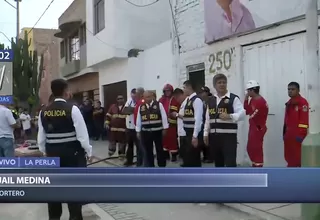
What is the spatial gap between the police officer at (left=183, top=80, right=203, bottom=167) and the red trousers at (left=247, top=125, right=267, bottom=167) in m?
0.84

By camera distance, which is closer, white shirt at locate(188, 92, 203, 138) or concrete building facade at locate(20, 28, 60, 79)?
white shirt at locate(188, 92, 203, 138)

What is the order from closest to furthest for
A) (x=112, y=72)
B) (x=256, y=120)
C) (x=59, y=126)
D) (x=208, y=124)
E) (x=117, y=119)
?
(x=59, y=126), (x=208, y=124), (x=256, y=120), (x=117, y=119), (x=112, y=72)

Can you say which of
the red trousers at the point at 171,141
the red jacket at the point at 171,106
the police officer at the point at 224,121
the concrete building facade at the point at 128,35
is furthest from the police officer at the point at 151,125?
the concrete building facade at the point at 128,35

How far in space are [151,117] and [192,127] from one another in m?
0.99

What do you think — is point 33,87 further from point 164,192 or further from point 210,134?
point 164,192

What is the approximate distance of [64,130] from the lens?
4574 mm

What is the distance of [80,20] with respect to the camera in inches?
824

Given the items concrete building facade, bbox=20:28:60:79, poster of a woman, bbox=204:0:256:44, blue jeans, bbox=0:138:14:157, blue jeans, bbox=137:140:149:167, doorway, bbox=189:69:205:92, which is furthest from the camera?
concrete building facade, bbox=20:28:60:79

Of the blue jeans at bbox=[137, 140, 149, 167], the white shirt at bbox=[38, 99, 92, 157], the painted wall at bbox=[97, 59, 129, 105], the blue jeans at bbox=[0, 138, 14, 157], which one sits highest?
the painted wall at bbox=[97, 59, 129, 105]

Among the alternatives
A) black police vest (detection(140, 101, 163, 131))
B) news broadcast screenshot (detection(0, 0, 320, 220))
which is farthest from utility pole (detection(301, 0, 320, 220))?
black police vest (detection(140, 101, 163, 131))

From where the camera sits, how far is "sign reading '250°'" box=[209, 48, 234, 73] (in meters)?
8.74

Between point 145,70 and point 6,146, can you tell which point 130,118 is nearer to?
point 6,146

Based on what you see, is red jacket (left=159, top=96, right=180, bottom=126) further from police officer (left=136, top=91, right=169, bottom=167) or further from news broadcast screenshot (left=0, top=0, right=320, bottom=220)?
police officer (left=136, top=91, right=169, bottom=167)

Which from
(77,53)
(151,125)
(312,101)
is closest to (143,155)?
(151,125)
